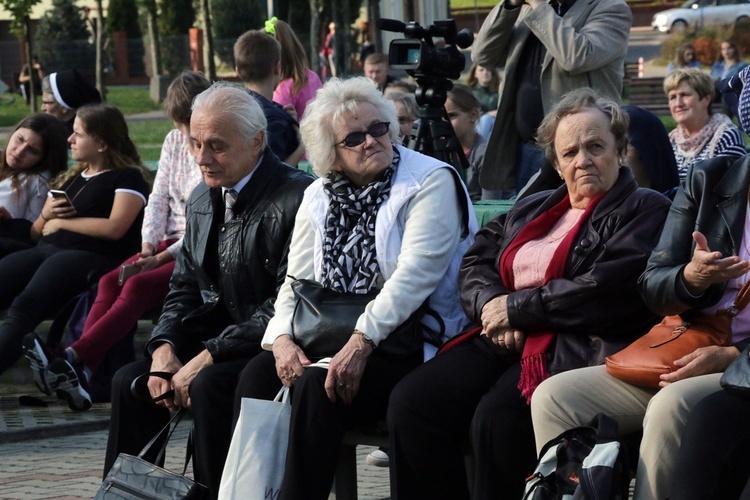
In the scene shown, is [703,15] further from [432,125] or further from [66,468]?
[66,468]

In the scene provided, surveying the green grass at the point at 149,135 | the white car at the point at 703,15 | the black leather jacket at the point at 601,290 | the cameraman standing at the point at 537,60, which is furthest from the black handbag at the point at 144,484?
the white car at the point at 703,15

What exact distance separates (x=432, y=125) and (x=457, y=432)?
3271 millimetres

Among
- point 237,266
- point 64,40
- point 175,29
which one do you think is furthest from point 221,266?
point 175,29

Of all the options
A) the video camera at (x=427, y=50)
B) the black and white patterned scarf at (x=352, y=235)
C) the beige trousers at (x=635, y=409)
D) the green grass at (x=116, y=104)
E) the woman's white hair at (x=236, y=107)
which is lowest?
the green grass at (x=116, y=104)

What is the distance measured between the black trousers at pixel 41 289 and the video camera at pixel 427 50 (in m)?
1.96

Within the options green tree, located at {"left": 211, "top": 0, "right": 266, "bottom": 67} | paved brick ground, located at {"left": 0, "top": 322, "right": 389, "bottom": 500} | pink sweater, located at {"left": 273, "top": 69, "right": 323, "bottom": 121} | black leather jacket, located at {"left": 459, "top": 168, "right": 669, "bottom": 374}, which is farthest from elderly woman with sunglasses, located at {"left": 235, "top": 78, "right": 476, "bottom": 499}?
green tree, located at {"left": 211, "top": 0, "right": 266, "bottom": 67}

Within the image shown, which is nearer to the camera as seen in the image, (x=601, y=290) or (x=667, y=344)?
(x=667, y=344)

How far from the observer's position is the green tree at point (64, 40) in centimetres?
3828

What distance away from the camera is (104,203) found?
7387 millimetres

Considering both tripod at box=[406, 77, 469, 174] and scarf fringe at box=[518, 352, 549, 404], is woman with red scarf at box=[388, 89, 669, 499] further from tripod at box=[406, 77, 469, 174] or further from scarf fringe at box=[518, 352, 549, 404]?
tripod at box=[406, 77, 469, 174]

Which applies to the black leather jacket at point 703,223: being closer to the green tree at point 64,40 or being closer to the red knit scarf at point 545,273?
the red knit scarf at point 545,273

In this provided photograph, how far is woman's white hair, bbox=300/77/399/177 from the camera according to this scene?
4.73 m

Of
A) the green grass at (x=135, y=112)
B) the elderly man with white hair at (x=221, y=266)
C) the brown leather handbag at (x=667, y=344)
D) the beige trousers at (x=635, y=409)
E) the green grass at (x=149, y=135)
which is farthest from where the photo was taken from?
the green grass at (x=135, y=112)

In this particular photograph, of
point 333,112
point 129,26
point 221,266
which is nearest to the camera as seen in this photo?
point 333,112
